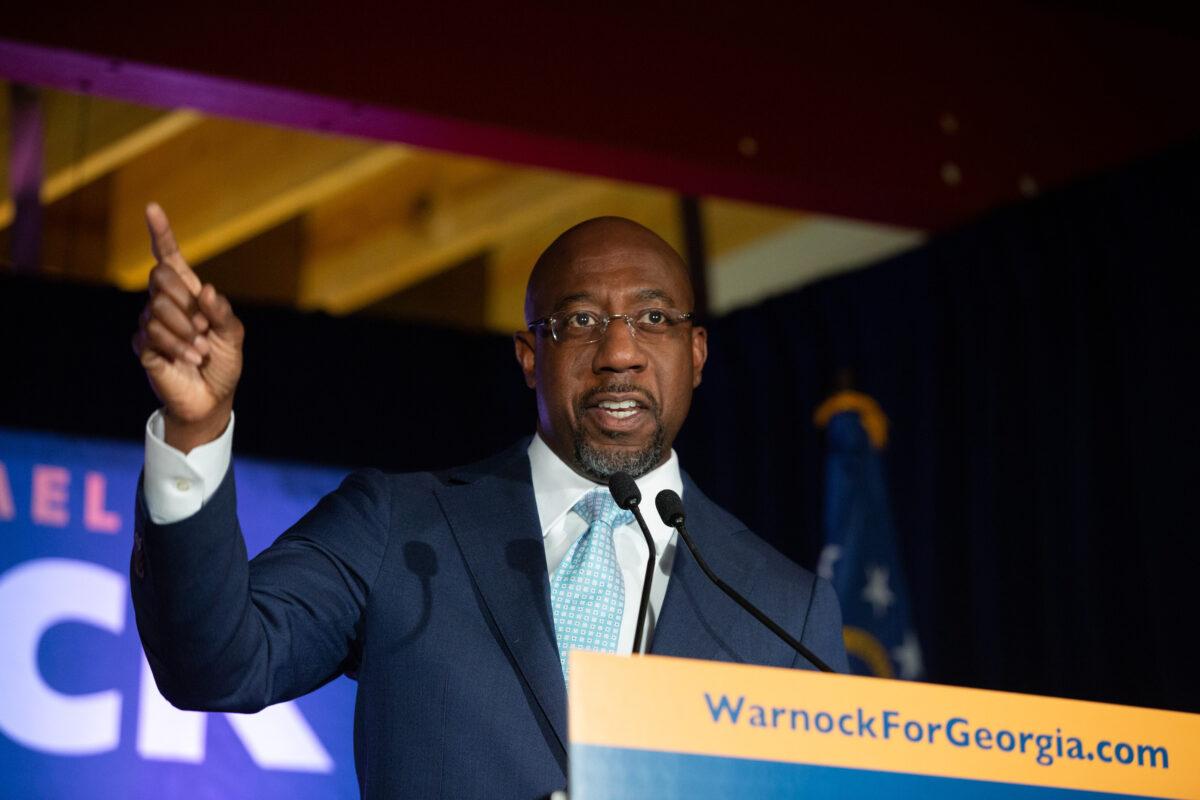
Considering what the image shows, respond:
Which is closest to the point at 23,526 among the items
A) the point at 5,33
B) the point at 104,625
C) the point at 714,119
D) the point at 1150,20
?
the point at 104,625

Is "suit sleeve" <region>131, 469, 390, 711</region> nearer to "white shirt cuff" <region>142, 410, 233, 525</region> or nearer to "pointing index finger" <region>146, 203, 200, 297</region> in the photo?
"white shirt cuff" <region>142, 410, 233, 525</region>

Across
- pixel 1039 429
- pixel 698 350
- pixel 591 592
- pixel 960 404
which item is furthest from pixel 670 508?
pixel 960 404

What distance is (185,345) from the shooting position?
1347mm

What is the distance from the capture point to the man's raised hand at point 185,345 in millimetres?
1331

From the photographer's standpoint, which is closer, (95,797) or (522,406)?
(95,797)

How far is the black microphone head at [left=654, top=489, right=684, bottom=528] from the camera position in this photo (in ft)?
5.30

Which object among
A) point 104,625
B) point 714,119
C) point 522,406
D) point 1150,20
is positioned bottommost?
point 104,625

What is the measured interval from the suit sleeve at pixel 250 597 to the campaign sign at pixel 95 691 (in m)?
2.25

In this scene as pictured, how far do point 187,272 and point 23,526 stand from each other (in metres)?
2.85

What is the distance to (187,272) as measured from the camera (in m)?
1.34

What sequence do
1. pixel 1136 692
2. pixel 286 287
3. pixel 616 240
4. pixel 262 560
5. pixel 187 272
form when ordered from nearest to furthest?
1. pixel 187 272
2. pixel 262 560
3. pixel 616 240
4. pixel 1136 692
5. pixel 286 287

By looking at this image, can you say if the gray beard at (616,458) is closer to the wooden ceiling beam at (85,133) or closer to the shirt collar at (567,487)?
the shirt collar at (567,487)

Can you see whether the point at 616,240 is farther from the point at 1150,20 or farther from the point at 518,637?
the point at 1150,20

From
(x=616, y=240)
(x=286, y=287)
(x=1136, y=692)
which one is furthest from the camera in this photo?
(x=286, y=287)
